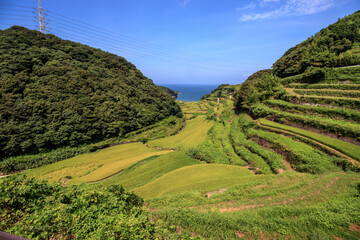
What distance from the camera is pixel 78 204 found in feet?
19.6

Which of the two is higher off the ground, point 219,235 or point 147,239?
point 147,239

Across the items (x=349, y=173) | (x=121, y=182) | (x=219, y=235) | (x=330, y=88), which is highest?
(x=330, y=88)

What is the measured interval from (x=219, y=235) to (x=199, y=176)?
28.9ft

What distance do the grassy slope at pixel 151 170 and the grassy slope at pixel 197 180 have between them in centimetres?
227

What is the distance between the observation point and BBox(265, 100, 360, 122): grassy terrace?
1393cm

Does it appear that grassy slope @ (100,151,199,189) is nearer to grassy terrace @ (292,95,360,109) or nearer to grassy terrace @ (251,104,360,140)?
grassy terrace @ (251,104,360,140)

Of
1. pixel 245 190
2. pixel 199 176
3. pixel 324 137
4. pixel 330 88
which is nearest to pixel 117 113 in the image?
pixel 199 176

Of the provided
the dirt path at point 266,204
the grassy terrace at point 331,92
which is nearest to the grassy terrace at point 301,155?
the dirt path at point 266,204

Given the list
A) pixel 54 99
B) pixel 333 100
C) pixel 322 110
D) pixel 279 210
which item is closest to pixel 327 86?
pixel 333 100

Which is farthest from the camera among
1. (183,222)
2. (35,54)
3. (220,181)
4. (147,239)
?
(35,54)

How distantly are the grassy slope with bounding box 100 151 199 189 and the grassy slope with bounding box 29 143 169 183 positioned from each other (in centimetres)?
264

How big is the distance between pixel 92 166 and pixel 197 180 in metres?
16.7

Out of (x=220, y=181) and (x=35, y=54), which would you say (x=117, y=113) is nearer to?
(x=35, y=54)

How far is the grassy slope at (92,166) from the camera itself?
18.9 metres
